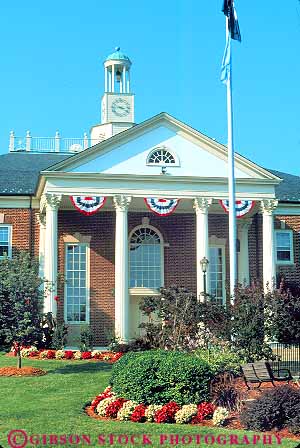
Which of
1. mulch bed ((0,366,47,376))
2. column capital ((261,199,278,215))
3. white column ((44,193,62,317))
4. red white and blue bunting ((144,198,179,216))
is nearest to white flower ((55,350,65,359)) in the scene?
white column ((44,193,62,317))

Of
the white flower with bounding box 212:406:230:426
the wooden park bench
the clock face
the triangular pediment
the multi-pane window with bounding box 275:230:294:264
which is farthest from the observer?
the clock face

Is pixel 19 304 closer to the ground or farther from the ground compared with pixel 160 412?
farther from the ground

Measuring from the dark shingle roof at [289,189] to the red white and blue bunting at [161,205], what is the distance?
674cm

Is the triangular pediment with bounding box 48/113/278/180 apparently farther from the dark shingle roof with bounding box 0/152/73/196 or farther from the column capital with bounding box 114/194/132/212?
the dark shingle roof with bounding box 0/152/73/196

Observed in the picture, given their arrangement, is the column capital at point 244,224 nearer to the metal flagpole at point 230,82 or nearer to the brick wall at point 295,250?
the brick wall at point 295,250

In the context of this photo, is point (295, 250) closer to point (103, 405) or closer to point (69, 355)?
point (69, 355)

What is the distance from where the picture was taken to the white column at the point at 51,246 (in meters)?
27.8

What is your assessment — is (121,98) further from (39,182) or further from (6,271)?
(6,271)

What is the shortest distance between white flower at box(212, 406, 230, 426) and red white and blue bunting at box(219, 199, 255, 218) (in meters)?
16.2

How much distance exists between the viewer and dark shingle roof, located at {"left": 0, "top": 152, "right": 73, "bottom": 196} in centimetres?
3250

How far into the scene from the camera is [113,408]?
14156mm

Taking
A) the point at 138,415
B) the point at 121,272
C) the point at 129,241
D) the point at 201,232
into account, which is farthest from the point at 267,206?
the point at 138,415

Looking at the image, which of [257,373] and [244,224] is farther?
[244,224]

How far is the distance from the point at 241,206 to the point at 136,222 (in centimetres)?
544
